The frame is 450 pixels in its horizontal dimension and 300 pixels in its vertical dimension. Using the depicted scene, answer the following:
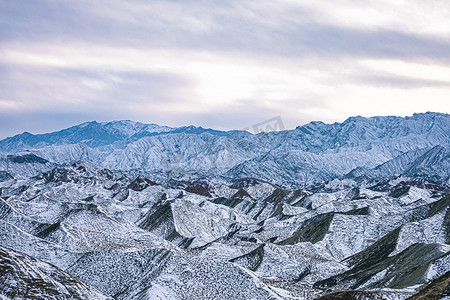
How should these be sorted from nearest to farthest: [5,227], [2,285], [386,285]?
[2,285], [386,285], [5,227]

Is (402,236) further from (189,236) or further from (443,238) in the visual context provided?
(189,236)

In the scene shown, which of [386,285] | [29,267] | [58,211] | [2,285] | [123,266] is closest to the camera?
[2,285]

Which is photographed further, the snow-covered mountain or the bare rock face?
the snow-covered mountain

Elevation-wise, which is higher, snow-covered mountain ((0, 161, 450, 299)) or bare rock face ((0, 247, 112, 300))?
bare rock face ((0, 247, 112, 300))

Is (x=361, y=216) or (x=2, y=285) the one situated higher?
(x=2, y=285)

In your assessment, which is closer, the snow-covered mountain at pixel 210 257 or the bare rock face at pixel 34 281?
the bare rock face at pixel 34 281

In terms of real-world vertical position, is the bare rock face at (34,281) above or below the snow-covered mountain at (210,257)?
above

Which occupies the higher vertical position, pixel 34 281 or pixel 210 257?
pixel 34 281

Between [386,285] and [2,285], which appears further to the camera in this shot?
[386,285]

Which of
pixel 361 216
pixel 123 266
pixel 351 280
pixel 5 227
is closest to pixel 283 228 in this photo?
pixel 361 216

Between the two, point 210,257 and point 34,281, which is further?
point 210,257
